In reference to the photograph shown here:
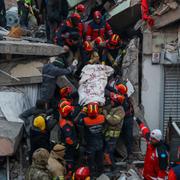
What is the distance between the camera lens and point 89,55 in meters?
16.4

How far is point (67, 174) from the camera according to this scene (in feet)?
42.0

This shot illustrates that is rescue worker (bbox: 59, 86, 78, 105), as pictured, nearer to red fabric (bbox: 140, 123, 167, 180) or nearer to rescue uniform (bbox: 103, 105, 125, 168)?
rescue uniform (bbox: 103, 105, 125, 168)

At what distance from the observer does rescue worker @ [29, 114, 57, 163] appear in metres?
12.9

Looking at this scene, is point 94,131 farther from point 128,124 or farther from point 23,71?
point 23,71

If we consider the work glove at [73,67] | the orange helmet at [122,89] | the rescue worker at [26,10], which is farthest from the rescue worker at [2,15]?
the orange helmet at [122,89]

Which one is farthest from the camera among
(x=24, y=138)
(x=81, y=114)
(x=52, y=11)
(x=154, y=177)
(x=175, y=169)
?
(x=52, y=11)

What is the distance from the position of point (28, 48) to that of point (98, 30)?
2.30 metres

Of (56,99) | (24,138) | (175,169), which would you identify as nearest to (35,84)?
(56,99)

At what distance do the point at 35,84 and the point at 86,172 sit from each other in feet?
15.6

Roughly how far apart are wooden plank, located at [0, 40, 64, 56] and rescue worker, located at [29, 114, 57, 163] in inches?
114

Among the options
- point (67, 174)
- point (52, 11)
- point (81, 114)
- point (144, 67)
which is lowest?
point (67, 174)

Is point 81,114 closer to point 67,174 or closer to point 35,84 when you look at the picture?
point 67,174

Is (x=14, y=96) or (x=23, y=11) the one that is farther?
(x=23, y=11)

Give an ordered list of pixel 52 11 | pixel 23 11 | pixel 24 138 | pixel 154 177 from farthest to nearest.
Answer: pixel 23 11 < pixel 52 11 < pixel 24 138 < pixel 154 177
